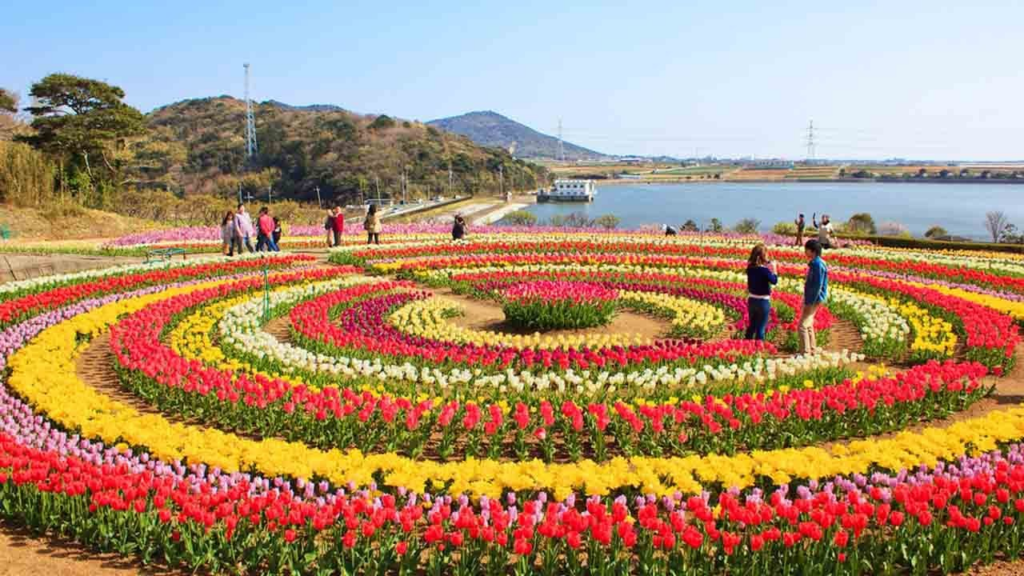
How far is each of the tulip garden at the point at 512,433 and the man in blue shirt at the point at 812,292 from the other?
531 millimetres

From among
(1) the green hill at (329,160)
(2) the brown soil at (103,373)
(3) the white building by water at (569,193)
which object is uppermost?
(1) the green hill at (329,160)

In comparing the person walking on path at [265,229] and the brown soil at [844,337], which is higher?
the person walking on path at [265,229]

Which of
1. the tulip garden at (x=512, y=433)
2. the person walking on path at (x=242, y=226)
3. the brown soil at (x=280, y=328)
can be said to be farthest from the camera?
the person walking on path at (x=242, y=226)

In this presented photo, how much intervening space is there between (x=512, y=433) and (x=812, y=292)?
5.50m

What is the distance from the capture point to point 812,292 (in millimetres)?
11461

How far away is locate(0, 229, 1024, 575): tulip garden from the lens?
214 inches

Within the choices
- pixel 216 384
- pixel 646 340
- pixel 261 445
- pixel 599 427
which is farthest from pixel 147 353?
pixel 646 340

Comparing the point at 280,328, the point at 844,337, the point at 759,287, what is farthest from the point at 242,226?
the point at 844,337

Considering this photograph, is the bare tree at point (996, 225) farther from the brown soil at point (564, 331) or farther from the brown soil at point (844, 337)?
the brown soil at point (564, 331)

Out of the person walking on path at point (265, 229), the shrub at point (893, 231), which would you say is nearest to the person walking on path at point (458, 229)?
the person walking on path at point (265, 229)

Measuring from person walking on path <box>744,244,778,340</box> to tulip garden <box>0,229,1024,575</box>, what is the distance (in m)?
0.61

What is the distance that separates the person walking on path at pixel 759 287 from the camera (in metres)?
11.9

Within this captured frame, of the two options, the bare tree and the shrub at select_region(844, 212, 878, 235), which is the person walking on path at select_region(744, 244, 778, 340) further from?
the shrub at select_region(844, 212, 878, 235)

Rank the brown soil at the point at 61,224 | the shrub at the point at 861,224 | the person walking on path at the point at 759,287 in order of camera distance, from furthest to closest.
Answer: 1. the shrub at the point at 861,224
2. the brown soil at the point at 61,224
3. the person walking on path at the point at 759,287
